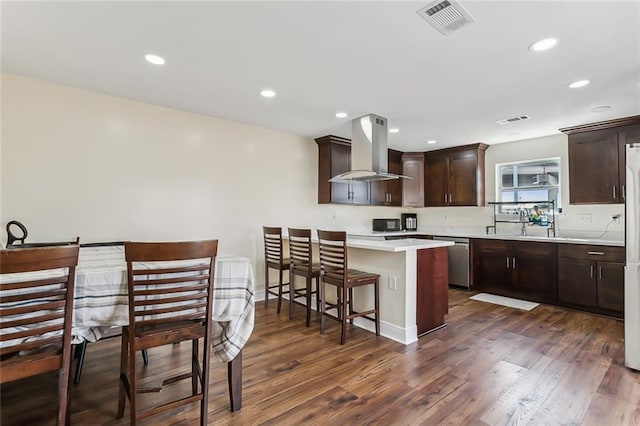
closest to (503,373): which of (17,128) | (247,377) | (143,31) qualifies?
(247,377)

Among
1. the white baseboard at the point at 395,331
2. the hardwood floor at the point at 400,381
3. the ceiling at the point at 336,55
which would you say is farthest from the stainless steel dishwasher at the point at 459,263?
the white baseboard at the point at 395,331

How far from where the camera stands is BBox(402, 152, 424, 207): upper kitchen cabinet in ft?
19.9

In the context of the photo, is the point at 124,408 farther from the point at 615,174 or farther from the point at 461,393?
the point at 615,174

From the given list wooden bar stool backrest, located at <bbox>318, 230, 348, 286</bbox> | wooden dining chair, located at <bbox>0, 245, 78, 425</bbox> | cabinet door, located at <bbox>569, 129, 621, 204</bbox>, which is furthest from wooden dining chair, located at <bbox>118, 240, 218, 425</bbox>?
cabinet door, located at <bbox>569, 129, 621, 204</bbox>

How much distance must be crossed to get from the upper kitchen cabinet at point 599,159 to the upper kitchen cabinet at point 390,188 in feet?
8.35

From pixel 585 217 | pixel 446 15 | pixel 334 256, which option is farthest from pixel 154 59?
pixel 585 217

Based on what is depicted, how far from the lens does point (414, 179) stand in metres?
6.08

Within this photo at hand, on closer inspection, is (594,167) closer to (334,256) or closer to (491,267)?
(491,267)

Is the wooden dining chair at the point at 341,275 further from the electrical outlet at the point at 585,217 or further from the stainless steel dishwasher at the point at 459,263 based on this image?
the electrical outlet at the point at 585,217

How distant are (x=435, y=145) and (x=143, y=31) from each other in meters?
4.70

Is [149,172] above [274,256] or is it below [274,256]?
above

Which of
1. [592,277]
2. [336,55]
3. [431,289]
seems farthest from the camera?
[592,277]

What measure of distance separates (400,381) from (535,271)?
3.18 meters

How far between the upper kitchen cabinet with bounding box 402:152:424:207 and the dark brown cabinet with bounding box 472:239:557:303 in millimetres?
1444
